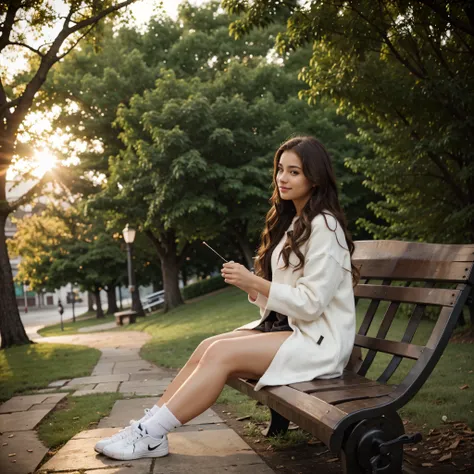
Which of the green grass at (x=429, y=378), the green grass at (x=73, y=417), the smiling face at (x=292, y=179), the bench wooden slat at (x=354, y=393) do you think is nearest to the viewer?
the bench wooden slat at (x=354, y=393)

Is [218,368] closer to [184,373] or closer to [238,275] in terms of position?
[184,373]

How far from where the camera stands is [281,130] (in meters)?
18.8

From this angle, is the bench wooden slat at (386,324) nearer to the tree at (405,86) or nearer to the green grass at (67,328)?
the tree at (405,86)

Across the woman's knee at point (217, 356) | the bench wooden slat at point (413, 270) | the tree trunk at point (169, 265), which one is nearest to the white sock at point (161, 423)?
the woman's knee at point (217, 356)

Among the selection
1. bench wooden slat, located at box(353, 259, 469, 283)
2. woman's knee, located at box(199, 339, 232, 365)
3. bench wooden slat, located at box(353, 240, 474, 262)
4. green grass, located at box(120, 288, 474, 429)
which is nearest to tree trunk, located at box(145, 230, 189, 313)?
green grass, located at box(120, 288, 474, 429)

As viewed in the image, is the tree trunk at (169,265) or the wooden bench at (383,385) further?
the tree trunk at (169,265)

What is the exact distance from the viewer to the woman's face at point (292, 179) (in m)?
3.41

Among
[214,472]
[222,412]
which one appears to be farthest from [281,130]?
[214,472]

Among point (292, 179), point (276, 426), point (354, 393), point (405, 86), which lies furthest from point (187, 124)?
point (354, 393)

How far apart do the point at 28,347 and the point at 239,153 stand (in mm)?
9073

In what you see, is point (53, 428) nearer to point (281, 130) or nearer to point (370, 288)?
point (370, 288)

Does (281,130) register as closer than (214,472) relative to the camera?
No

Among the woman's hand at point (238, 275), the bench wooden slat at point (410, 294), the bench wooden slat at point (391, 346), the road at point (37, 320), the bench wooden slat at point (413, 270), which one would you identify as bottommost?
the road at point (37, 320)

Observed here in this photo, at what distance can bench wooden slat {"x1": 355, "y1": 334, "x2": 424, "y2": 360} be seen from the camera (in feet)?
9.86
